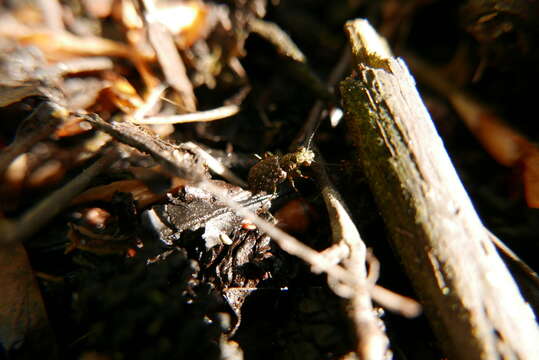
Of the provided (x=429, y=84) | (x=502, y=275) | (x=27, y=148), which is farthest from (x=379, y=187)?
(x=27, y=148)

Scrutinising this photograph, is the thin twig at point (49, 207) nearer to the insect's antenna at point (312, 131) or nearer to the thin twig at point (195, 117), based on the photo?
the thin twig at point (195, 117)

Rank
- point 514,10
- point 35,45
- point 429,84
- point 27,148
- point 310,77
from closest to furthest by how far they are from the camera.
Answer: point 27,148 < point 35,45 < point 514,10 < point 310,77 < point 429,84

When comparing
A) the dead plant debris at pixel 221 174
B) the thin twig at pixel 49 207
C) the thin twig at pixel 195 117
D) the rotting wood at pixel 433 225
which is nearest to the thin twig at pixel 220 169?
the dead plant debris at pixel 221 174

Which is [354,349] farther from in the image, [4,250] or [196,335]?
[4,250]

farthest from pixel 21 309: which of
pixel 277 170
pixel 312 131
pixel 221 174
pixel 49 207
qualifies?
pixel 312 131

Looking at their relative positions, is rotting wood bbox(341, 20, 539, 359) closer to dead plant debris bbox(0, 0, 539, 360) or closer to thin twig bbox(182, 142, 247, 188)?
dead plant debris bbox(0, 0, 539, 360)

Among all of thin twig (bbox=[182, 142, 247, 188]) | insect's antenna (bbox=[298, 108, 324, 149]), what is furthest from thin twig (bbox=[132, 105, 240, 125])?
insect's antenna (bbox=[298, 108, 324, 149])
